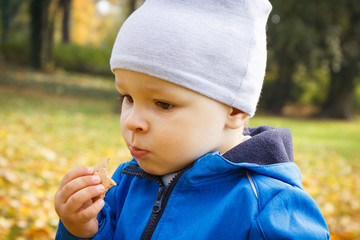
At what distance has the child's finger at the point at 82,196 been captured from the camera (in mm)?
1500

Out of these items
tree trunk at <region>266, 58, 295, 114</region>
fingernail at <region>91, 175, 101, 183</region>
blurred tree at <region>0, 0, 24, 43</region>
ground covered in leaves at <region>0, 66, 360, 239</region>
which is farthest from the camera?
blurred tree at <region>0, 0, 24, 43</region>

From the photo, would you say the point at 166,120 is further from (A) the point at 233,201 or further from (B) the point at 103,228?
(B) the point at 103,228

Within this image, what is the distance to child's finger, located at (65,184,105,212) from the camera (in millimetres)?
1500

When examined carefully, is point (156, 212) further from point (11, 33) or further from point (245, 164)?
point (11, 33)

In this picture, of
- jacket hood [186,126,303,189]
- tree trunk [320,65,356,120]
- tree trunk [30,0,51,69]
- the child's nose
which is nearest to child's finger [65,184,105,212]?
the child's nose

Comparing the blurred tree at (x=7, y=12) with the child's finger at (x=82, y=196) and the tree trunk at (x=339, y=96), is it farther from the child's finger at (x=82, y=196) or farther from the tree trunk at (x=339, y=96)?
the child's finger at (x=82, y=196)

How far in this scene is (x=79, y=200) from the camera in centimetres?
150

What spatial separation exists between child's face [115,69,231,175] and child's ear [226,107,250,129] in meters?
0.05

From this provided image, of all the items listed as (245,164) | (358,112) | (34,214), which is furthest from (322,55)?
(245,164)

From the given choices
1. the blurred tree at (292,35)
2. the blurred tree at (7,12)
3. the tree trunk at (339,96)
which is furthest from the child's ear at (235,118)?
the blurred tree at (7,12)

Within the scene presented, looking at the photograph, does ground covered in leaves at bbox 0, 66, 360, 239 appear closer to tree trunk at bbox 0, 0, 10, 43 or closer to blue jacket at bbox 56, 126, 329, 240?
blue jacket at bbox 56, 126, 329, 240

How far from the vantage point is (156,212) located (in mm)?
1528

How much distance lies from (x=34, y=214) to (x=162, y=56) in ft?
8.72

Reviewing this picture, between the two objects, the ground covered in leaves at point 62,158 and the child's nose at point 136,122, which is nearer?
the child's nose at point 136,122
